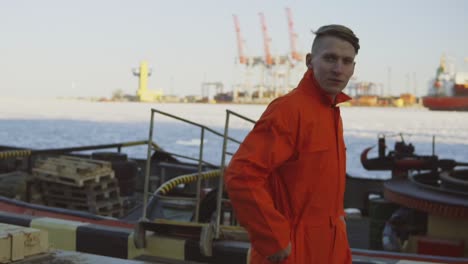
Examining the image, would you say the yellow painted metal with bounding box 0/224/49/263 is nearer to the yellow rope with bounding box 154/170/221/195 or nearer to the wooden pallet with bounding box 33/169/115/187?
the yellow rope with bounding box 154/170/221/195

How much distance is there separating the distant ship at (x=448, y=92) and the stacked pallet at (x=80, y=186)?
127 metres

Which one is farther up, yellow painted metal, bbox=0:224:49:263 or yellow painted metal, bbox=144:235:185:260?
yellow painted metal, bbox=0:224:49:263

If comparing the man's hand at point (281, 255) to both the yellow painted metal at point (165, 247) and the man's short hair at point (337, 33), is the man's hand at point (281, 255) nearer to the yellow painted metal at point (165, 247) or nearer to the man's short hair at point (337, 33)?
the man's short hair at point (337, 33)

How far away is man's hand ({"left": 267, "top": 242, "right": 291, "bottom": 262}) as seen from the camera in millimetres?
2698

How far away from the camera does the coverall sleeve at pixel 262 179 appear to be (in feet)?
8.79

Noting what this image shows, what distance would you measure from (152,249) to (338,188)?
8.81 ft

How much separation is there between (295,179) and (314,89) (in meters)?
0.45

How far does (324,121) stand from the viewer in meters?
2.89

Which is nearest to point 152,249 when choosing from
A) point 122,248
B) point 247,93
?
point 122,248

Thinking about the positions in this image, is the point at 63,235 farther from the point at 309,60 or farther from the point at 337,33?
the point at 337,33

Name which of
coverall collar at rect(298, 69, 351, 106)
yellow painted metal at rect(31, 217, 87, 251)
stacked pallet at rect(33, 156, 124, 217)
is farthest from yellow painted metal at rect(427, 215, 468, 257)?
coverall collar at rect(298, 69, 351, 106)

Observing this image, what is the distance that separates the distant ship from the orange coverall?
132 meters

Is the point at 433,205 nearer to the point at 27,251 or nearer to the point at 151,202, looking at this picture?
the point at 151,202

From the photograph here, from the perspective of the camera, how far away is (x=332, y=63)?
2838 mm
